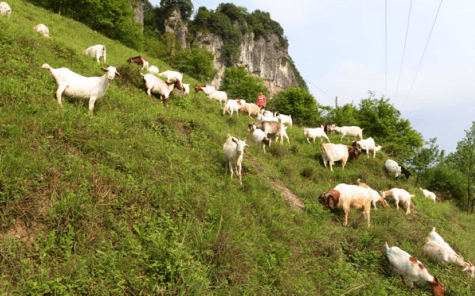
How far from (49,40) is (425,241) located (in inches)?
676

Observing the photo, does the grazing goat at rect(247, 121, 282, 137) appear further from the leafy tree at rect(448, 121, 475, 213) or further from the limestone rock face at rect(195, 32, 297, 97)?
the limestone rock face at rect(195, 32, 297, 97)

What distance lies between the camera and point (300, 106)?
139ft

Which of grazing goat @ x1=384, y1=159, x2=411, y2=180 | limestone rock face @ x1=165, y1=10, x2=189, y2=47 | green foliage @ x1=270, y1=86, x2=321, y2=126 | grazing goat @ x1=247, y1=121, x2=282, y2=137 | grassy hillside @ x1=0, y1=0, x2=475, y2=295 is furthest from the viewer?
limestone rock face @ x1=165, y1=10, x2=189, y2=47

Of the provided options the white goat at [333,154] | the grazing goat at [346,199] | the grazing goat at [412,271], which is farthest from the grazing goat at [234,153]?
the white goat at [333,154]

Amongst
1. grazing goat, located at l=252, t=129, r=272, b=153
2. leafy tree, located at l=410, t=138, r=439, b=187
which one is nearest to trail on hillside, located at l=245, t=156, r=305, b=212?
grazing goat, located at l=252, t=129, r=272, b=153

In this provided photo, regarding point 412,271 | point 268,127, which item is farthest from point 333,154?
point 412,271

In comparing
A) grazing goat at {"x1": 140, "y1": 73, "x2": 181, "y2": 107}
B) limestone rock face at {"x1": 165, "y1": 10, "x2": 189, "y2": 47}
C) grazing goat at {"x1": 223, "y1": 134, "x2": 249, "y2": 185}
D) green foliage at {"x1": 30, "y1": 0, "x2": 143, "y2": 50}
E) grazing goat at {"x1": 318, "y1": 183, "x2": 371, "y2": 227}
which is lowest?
grazing goat at {"x1": 318, "y1": 183, "x2": 371, "y2": 227}

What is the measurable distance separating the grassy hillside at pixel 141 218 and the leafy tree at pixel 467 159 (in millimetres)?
28514

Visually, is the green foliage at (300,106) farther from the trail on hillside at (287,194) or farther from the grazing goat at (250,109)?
the trail on hillside at (287,194)

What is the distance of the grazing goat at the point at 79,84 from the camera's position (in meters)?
6.38

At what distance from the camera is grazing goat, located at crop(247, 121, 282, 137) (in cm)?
1507

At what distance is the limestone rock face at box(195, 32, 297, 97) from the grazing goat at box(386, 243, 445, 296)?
84009mm

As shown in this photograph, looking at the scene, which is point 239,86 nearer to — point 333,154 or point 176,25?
point 333,154

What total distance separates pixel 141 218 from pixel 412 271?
279 inches
